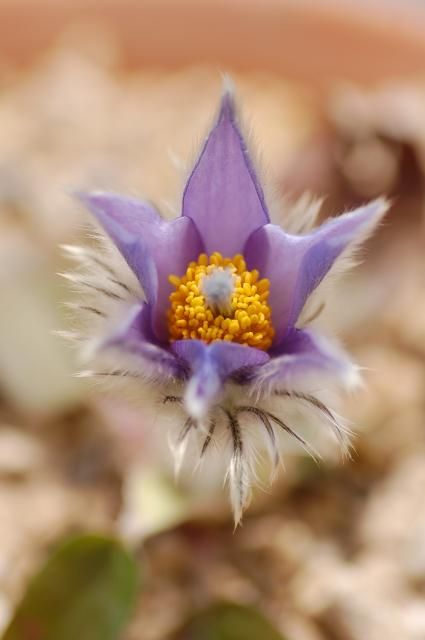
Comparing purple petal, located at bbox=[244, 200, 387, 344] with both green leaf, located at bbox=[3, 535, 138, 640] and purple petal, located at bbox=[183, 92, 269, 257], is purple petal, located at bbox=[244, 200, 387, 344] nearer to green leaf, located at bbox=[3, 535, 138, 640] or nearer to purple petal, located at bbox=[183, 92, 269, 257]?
purple petal, located at bbox=[183, 92, 269, 257]

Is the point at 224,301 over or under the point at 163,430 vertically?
over

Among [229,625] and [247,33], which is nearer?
[229,625]

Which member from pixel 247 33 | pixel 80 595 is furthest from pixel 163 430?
pixel 247 33

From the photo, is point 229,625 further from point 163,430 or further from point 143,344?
point 143,344

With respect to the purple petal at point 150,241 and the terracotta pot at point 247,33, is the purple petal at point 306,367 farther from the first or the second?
the terracotta pot at point 247,33

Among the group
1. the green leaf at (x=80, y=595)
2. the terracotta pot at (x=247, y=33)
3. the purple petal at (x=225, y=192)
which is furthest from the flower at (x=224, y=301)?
the terracotta pot at (x=247, y=33)

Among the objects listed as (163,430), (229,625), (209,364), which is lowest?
(229,625)

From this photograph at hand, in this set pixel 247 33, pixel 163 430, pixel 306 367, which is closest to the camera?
pixel 306 367

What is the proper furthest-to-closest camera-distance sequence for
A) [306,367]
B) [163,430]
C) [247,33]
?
1. [247,33]
2. [163,430]
3. [306,367]
